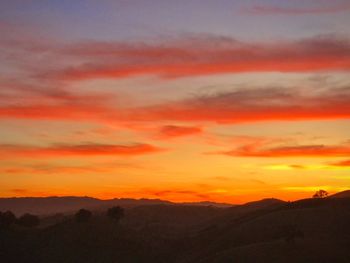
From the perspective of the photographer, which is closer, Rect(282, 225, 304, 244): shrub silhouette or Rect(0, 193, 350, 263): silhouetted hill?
Rect(0, 193, 350, 263): silhouetted hill

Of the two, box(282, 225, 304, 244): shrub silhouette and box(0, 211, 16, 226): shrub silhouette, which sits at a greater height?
box(0, 211, 16, 226): shrub silhouette

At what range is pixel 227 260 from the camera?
222 ft

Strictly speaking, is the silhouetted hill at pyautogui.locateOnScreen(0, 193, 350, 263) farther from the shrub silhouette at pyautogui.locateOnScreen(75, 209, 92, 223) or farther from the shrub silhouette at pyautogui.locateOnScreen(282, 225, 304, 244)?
the shrub silhouette at pyautogui.locateOnScreen(75, 209, 92, 223)

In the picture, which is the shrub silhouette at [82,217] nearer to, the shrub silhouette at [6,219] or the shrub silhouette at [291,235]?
the shrub silhouette at [6,219]

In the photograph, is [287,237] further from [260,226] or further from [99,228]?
[99,228]

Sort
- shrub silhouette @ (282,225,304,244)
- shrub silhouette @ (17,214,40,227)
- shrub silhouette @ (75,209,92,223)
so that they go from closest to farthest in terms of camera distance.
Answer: shrub silhouette @ (282,225,304,244)
shrub silhouette @ (75,209,92,223)
shrub silhouette @ (17,214,40,227)

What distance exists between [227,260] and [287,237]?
9.20 meters

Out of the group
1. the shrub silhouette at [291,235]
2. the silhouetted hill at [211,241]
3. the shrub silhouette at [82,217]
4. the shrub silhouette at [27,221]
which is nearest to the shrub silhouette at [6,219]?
the silhouetted hill at [211,241]

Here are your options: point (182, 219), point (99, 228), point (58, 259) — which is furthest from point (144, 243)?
point (182, 219)

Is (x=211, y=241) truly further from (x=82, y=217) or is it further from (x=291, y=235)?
(x=82, y=217)

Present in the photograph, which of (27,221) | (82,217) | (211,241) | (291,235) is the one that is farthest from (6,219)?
(291,235)

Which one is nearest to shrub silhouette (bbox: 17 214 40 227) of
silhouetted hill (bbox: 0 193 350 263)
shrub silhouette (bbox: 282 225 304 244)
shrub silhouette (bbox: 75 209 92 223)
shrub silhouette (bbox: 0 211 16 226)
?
shrub silhouette (bbox: 0 211 16 226)

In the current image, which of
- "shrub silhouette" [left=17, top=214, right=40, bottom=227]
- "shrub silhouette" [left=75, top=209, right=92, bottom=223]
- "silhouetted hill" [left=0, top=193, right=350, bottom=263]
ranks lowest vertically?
"silhouetted hill" [left=0, top=193, right=350, bottom=263]

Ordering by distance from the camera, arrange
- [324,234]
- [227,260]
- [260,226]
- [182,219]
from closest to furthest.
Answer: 1. [227,260]
2. [324,234]
3. [260,226]
4. [182,219]
